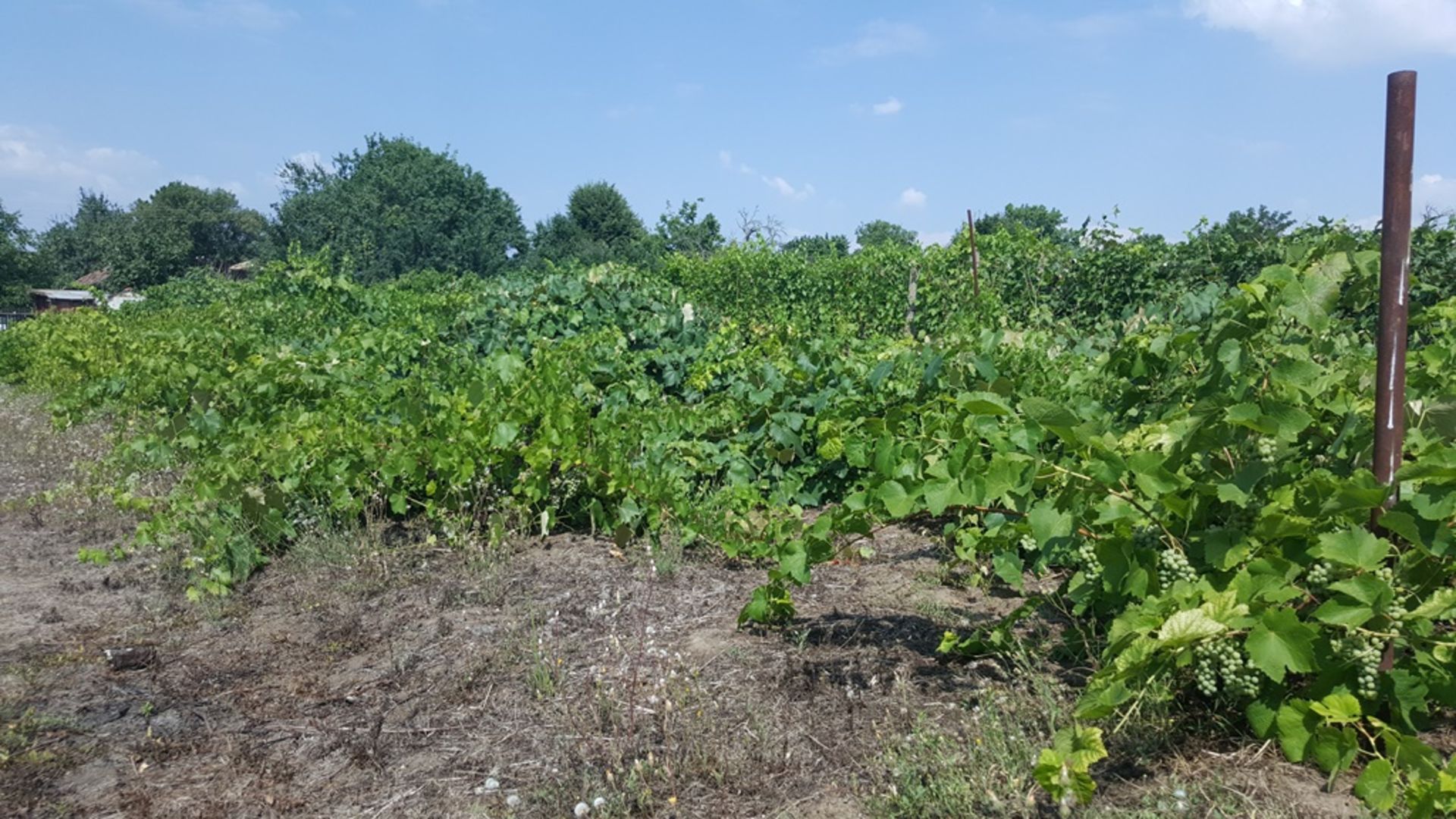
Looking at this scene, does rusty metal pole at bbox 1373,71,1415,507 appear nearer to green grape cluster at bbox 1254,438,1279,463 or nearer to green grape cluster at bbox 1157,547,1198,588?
green grape cluster at bbox 1254,438,1279,463

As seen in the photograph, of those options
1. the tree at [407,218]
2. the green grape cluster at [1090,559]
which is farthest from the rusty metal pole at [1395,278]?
the tree at [407,218]

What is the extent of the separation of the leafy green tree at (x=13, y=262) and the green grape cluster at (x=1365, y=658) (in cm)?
6670

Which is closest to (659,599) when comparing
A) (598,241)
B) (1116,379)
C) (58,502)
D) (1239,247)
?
(1116,379)

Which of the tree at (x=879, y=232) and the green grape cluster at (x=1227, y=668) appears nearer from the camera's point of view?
the green grape cluster at (x=1227, y=668)

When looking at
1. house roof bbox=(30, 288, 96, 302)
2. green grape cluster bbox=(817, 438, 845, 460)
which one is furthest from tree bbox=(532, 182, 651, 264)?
green grape cluster bbox=(817, 438, 845, 460)

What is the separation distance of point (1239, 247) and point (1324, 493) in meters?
10.00

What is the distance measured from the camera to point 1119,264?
13.2 metres

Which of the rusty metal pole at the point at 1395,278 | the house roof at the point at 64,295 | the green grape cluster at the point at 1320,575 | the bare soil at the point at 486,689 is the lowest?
the bare soil at the point at 486,689

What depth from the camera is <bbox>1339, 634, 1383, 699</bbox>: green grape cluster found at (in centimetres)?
235

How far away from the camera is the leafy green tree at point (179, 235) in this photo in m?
66.9

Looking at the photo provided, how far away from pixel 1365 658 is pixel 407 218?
52.5 m

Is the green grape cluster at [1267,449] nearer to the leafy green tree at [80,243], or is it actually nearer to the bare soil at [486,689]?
the bare soil at [486,689]

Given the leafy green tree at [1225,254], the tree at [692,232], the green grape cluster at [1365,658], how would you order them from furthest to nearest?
the tree at [692,232] < the leafy green tree at [1225,254] < the green grape cluster at [1365,658]

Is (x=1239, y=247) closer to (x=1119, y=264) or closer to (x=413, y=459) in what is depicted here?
(x=1119, y=264)
